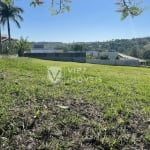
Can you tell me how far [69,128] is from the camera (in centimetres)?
495

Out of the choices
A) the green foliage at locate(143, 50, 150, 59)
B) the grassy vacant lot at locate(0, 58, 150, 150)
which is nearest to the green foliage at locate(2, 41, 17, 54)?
the grassy vacant lot at locate(0, 58, 150, 150)

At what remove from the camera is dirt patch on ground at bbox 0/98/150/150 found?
14.9 ft

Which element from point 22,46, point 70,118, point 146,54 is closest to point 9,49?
point 22,46

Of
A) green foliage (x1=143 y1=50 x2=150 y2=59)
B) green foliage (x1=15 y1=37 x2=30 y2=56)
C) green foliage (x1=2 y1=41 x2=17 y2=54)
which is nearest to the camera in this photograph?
green foliage (x1=2 y1=41 x2=17 y2=54)

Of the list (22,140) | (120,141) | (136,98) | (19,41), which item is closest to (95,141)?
(120,141)

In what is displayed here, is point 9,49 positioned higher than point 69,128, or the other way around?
point 9,49

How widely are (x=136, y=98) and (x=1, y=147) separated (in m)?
3.44

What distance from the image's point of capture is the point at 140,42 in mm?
149625

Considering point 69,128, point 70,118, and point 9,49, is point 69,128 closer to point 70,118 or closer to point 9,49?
point 70,118

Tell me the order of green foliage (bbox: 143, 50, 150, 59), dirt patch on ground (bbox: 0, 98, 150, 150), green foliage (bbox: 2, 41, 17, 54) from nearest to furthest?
dirt patch on ground (bbox: 0, 98, 150, 150), green foliage (bbox: 2, 41, 17, 54), green foliage (bbox: 143, 50, 150, 59)

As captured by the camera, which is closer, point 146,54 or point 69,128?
point 69,128

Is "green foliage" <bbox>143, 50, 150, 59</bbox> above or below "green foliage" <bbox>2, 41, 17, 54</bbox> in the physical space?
below

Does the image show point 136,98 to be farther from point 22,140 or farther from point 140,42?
point 140,42

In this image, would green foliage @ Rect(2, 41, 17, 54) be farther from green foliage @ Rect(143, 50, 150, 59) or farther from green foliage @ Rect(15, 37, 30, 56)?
green foliage @ Rect(143, 50, 150, 59)
